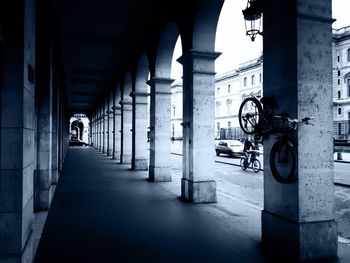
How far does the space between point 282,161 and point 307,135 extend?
1.58 ft

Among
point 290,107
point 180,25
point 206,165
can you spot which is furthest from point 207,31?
point 290,107

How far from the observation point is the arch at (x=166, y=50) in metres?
9.32

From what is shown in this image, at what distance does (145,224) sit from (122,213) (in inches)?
36.5

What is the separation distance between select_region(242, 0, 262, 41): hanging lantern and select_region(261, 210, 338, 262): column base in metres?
3.19

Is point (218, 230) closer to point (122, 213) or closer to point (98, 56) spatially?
point (122, 213)

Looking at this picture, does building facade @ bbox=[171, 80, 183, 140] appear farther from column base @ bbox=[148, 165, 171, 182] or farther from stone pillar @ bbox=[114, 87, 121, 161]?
column base @ bbox=[148, 165, 171, 182]

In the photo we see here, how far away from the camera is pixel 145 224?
5.41m

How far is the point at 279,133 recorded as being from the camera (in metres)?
4.24

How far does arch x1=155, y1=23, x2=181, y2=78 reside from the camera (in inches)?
367

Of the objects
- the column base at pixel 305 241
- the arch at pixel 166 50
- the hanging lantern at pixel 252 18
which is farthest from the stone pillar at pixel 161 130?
the column base at pixel 305 241

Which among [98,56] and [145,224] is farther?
[98,56]

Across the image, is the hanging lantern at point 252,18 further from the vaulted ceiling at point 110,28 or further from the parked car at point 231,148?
the parked car at point 231,148

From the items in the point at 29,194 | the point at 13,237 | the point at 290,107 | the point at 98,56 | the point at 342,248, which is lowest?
the point at 342,248

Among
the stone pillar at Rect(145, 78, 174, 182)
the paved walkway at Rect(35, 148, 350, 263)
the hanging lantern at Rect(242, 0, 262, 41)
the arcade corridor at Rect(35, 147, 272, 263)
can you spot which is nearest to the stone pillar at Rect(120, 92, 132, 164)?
the stone pillar at Rect(145, 78, 174, 182)
